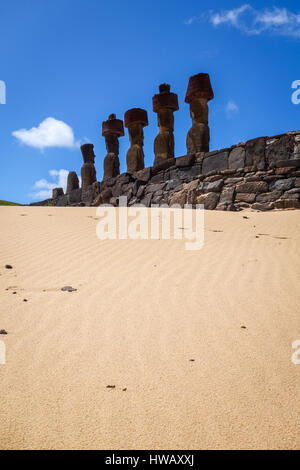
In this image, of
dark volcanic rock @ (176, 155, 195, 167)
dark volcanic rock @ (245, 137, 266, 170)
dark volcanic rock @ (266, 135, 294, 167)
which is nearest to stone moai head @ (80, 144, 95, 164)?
dark volcanic rock @ (176, 155, 195, 167)

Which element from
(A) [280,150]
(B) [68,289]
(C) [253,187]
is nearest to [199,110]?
(A) [280,150]

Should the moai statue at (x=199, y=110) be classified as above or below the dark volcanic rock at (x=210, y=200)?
above

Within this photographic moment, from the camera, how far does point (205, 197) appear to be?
8883mm

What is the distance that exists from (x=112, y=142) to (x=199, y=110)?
480 cm

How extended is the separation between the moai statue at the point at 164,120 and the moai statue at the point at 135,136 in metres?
1.00

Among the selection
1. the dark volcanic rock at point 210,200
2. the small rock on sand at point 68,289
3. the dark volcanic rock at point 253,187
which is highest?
the dark volcanic rock at point 253,187

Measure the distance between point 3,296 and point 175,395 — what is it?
1.78m

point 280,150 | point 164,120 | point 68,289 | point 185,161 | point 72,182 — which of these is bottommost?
point 68,289

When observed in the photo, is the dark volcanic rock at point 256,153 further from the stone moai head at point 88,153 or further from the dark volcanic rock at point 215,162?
the stone moai head at point 88,153

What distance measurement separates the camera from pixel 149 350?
6.43 ft

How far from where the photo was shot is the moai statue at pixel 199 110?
9727 millimetres

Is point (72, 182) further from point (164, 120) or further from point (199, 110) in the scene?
point (199, 110)

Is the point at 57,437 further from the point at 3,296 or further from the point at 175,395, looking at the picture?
the point at 3,296

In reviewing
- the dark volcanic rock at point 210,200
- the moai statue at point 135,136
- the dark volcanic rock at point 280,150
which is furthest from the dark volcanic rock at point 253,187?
the moai statue at point 135,136
